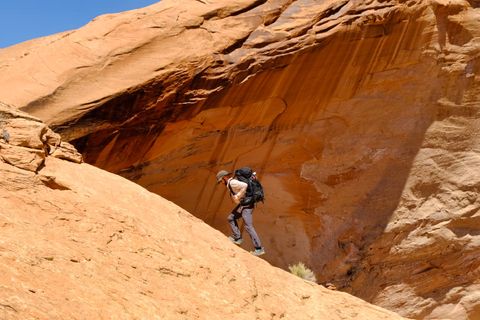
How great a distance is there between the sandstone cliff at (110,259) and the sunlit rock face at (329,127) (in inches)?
146

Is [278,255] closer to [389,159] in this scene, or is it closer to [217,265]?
[389,159]

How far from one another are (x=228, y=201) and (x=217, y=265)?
5724 millimetres

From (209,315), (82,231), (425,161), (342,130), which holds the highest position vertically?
(82,231)

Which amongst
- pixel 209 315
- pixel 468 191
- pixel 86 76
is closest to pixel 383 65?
pixel 468 191

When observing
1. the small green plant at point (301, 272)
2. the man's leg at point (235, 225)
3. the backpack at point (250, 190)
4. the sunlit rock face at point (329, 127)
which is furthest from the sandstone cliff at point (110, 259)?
the sunlit rock face at point (329, 127)

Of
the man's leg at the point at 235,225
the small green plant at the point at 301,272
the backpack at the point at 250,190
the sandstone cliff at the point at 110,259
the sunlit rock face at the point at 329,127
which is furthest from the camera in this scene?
the sunlit rock face at the point at 329,127

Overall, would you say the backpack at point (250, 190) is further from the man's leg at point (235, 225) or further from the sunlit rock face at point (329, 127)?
the sunlit rock face at point (329, 127)

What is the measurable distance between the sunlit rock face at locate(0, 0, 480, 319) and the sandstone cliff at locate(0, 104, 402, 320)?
12.2ft

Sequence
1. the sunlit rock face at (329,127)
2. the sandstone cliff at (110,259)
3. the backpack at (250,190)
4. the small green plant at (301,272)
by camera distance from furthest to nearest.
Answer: the sunlit rock face at (329,127)
the small green plant at (301,272)
the backpack at (250,190)
the sandstone cliff at (110,259)

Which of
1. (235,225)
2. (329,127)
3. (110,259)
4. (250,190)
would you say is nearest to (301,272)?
(235,225)

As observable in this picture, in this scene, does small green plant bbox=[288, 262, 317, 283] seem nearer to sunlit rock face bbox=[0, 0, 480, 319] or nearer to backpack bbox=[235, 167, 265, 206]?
sunlit rock face bbox=[0, 0, 480, 319]

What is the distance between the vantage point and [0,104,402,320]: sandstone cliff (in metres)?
4.94

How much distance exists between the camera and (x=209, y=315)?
5660 mm

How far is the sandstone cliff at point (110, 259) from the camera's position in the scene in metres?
4.94
